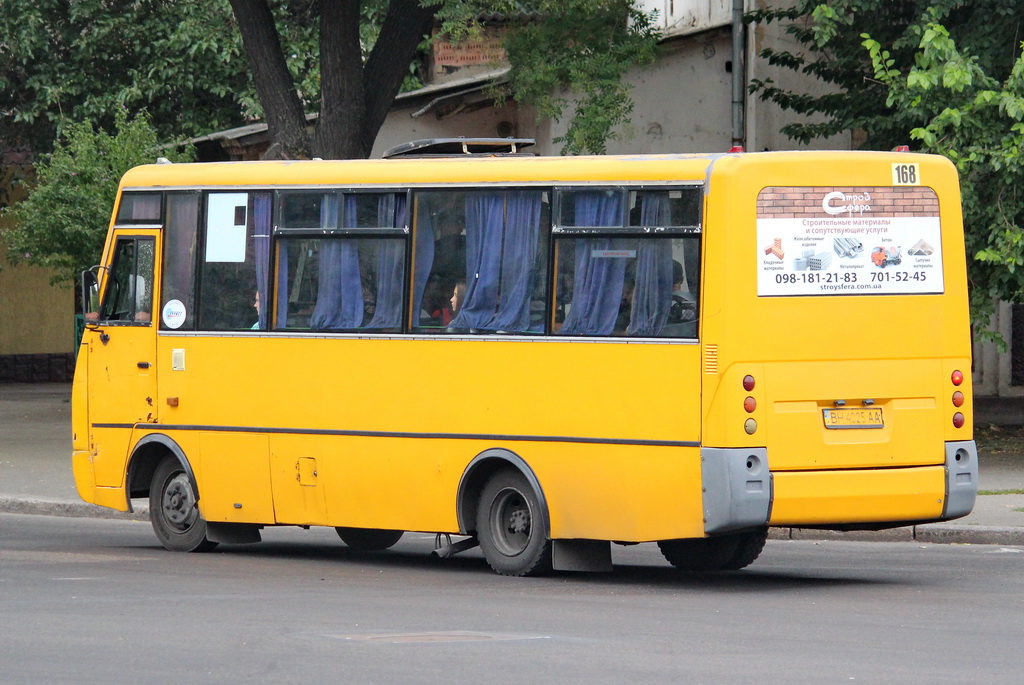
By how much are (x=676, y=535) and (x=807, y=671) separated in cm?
285

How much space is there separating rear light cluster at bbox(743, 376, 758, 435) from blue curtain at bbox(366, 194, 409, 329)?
2.65 m

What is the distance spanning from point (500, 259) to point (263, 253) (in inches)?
80.1

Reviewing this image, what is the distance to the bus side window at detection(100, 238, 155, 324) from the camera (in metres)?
13.2

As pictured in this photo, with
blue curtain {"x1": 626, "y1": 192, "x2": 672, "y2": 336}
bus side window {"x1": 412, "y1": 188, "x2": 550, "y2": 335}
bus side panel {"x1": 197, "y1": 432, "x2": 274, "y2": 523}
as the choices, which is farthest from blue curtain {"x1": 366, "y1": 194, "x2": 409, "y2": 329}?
blue curtain {"x1": 626, "y1": 192, "x2": 672, "y2": 336}

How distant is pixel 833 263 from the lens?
10508 mm

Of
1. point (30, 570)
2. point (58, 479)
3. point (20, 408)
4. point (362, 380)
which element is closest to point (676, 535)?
point (362, 380)

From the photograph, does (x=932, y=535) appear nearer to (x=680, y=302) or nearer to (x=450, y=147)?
(x=680, y=302)

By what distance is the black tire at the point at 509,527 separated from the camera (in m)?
11.2

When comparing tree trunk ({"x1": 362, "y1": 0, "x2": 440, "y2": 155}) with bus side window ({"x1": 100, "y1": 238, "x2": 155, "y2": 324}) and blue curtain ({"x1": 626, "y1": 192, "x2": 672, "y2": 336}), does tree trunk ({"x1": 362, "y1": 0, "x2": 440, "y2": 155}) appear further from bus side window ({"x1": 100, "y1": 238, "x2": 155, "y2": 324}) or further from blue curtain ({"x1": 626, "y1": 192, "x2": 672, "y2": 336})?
blue curtain ({"x1": 626, "y1": 192, "x2": 672, "y2": 336})

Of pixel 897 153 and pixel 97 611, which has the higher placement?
pixel 897 153

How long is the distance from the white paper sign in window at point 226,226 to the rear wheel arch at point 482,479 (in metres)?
2.51

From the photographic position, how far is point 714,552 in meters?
11.8

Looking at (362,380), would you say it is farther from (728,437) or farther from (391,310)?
(728,437)

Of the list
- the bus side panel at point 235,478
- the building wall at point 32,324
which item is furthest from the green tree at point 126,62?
the bus side panel at point 235,478
